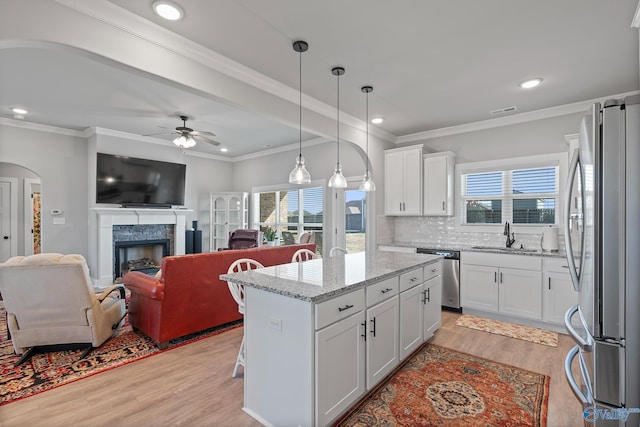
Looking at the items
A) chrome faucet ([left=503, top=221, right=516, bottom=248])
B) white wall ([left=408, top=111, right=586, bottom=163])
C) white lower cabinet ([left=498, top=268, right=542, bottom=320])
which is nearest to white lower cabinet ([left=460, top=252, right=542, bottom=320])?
white lower cabinet ([left=498, top=268, right=542, bottom=320])

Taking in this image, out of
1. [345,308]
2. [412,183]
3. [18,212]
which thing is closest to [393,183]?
[412,183]

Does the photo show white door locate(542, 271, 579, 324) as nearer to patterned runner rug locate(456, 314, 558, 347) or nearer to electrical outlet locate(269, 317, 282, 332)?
patterned runner rug locate(456, 314, 558, 347)

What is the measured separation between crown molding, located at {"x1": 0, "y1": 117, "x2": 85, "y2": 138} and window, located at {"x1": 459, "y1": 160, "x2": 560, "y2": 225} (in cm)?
705

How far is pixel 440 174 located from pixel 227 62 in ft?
11.2

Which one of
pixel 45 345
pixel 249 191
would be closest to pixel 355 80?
pixel 45 345

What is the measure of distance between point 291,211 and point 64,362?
4.70m

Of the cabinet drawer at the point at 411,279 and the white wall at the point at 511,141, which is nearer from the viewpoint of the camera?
the cabinet drawer at the point at 411,279

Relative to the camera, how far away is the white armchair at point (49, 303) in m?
2.75

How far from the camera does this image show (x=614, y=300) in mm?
1358

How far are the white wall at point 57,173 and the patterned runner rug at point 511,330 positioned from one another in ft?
22.5

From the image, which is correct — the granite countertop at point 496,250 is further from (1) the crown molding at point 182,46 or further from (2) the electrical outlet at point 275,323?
(2) the electrical outlet at point 275,323

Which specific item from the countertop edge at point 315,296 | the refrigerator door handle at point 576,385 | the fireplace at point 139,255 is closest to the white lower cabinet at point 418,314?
the countertop edge at point 315,296

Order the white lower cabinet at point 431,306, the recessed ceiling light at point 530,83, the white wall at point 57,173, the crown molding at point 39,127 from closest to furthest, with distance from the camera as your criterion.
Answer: the white lower cabinet at point 431,306, the recessed ceiling light at point 530,83, the crown molding at point 39,127, the white wall at point 57,173

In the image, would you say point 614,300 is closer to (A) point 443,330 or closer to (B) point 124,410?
(A) point 443,330
